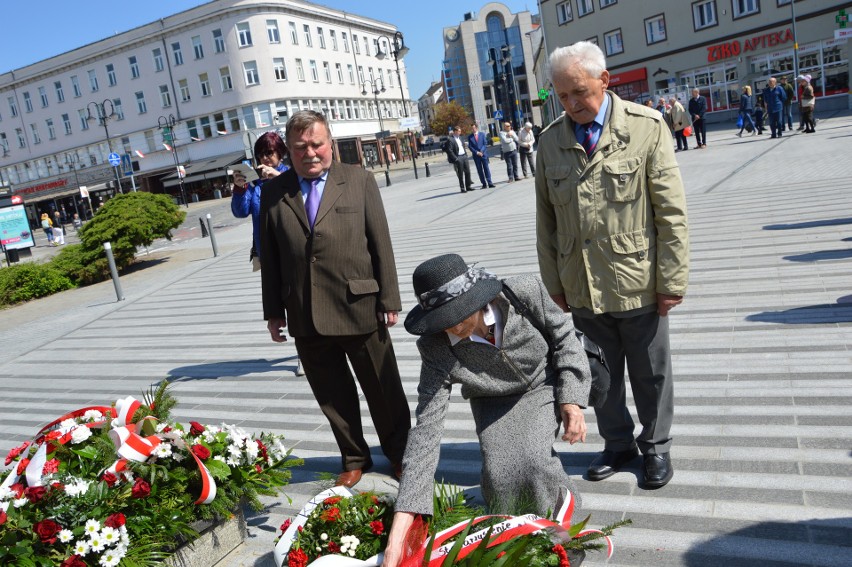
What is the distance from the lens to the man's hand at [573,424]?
2.87 meters

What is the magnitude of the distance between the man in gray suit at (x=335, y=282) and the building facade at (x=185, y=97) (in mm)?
52038

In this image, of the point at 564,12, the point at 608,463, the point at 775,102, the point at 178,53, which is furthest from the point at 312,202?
the point at 178,53

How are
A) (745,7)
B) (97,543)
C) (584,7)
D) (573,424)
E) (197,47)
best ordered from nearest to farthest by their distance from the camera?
(97,543), (573,424), (745,7), (584,7), (197,47)

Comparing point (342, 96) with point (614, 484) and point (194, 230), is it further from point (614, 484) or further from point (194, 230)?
point (614, 484)

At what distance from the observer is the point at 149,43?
62.2 meters

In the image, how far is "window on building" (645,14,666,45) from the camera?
40.4 metres

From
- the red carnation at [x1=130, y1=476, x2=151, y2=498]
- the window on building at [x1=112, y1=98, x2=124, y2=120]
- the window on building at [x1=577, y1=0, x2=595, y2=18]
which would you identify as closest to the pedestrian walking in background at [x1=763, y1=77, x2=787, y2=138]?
the red carnation at [x1=130, y1=476, x2=151, y2=498]

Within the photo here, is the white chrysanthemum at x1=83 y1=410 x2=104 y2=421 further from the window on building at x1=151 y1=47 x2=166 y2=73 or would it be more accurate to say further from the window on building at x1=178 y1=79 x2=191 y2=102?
the window on building at x1=151 y1=47 x2=166 y2=73

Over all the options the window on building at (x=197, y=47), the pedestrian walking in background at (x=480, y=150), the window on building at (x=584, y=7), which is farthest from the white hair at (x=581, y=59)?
the window on building at (x=197, y=47)

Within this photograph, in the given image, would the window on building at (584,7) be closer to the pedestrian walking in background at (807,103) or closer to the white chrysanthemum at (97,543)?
the pedestrian walking in background at (807,103)

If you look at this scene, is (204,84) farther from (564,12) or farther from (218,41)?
(564,12)

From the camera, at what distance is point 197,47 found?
196ft

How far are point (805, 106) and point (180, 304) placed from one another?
56.9 feet

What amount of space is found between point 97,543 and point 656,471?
239 centimetres
